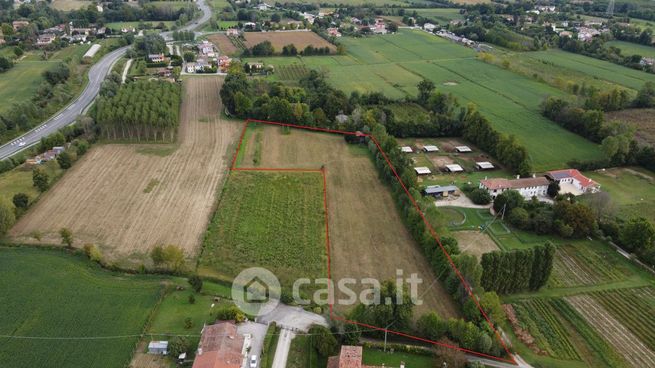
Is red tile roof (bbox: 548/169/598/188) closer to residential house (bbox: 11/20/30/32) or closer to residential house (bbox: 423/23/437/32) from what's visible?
residential house (bbox: 423/23/437/32)

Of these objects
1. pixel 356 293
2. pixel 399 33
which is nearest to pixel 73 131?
pixel 356 293

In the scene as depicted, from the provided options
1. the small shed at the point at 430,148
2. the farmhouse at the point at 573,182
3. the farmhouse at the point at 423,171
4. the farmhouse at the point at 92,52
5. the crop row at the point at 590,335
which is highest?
the farmhouse at the point at 92,52

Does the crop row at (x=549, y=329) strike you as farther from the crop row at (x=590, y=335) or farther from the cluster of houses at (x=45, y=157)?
the cluster of houses at (x=45, y=157)

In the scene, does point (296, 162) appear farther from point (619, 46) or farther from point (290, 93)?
point (619, 46)

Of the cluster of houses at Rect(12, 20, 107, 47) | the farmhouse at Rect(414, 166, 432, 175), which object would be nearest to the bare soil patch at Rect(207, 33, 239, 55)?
the cluster of houses at Rect(12, 20, 107, 47)

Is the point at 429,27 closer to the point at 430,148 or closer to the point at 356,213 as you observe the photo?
the point at 430,148

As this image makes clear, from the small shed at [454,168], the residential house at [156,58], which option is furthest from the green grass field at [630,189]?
the residential house at [156,58]

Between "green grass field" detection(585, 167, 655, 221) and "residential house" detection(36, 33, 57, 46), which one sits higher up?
"residential house" detection(36, 33, 57, 46)

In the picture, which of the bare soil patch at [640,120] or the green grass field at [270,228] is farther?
the bare soil patch at [640,120]
